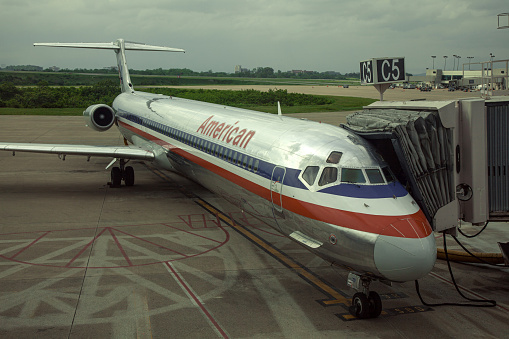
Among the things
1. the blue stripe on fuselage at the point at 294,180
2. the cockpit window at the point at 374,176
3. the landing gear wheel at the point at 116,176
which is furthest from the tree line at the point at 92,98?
the cockpit window at the point at 374,176

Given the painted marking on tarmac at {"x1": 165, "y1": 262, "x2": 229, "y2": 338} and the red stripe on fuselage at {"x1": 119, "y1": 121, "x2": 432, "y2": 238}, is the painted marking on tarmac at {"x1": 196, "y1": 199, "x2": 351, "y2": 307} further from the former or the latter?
the painted marking on tarmac at {"x1": 165, "y1": 262, "x2": 229, "y2": 338}

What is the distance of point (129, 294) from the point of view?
10.6m

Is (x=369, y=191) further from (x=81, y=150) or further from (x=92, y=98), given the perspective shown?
(x=92, y=98)

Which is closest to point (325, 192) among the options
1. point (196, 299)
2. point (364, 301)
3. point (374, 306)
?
point (364, 301)

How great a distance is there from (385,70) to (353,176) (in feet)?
26.6

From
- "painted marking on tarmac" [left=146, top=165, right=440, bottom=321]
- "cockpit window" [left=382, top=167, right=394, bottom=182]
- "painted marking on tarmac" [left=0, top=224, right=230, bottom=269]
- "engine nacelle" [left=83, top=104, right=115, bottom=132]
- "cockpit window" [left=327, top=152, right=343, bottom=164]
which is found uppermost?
"engine nacelle" [left=83, top=104, right=115, bottom=132]

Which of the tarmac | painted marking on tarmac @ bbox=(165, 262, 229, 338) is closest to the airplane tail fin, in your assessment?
the tarmac

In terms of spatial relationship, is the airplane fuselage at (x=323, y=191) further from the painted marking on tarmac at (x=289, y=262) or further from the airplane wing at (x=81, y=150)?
the airplane wing at (x=81, y=150)

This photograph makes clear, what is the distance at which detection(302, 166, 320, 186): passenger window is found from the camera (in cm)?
986

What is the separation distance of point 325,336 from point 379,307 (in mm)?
1324

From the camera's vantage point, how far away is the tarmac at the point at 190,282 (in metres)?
9.15

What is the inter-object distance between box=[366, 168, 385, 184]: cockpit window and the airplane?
0.02m

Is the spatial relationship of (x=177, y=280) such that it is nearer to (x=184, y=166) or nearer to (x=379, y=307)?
(x=379, y=307)

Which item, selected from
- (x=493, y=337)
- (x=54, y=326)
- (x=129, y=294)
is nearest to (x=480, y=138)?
(x=493, y=337)
